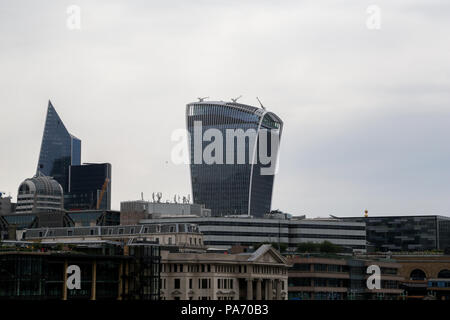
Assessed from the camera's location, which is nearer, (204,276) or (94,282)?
(94,282)

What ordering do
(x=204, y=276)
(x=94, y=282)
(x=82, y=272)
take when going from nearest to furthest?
(x=82, y=272) < (x=94, y=282) < (x=204, y=276)

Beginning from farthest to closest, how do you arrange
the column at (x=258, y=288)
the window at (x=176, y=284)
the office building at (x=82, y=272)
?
the column at (x=258, y=288) < the window at (x=176, y=284) < the office building at (x=82, y=272)

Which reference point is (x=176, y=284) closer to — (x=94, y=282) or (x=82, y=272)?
(x=94, y=282)

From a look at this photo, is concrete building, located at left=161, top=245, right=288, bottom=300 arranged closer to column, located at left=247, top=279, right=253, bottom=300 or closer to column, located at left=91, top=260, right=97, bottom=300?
column, located at left=247, top=279, right=253, bottom=300

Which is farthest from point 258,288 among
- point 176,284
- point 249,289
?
point 176,284

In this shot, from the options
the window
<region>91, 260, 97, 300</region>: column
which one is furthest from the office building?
the window

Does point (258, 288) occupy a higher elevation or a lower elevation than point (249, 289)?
higher

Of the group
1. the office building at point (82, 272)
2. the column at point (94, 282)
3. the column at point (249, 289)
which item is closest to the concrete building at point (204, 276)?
the column at point (249, 289)

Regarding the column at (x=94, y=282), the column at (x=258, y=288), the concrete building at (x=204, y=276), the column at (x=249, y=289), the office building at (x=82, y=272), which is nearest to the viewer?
the office building at (x=82, y=272)

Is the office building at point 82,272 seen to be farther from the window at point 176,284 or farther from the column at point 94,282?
the window at point 176,284

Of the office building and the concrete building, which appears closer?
the office building
